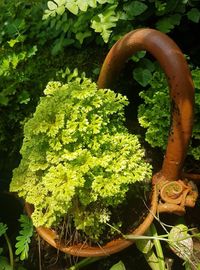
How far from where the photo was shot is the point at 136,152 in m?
1.71

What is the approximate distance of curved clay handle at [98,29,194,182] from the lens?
5.04 ft

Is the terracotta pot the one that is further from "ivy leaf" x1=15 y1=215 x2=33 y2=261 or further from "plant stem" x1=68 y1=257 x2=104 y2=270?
"plant stem" x1=68 y1=257 x2=104 y2=270

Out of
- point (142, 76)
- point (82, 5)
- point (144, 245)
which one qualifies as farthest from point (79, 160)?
point (82, 5)

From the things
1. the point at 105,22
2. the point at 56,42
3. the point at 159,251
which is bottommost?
the point at 159,251

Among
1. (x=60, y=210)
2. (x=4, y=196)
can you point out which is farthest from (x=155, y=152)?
(x=4, y=196)

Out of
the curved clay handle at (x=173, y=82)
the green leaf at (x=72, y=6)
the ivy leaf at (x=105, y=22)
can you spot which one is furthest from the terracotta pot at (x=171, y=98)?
the green leaf at (x=72, y=6)

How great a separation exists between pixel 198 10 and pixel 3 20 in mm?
1285

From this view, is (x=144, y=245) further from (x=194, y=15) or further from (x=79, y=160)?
(x=194, y=15)

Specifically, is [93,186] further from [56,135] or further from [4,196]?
[4,196]

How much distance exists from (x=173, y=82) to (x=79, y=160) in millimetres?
494

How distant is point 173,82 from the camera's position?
1554 millimetres

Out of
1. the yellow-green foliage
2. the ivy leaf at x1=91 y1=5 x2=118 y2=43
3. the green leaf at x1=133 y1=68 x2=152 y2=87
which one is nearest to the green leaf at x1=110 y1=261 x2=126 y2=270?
the yellow-green foliage

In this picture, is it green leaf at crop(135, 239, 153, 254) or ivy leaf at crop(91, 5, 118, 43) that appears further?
ivy leaf at crop(91, 5, 118, 43)

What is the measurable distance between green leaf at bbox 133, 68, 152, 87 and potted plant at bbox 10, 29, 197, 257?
26 centimetres
